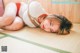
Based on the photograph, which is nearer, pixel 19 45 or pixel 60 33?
pixel 19 45

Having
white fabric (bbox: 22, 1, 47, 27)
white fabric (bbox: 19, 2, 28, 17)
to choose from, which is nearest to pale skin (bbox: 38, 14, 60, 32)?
white fabric (bbox: 22, 1, 47, 27)

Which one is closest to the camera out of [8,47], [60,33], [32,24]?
[8,47]

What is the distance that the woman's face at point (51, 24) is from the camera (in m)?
1.30

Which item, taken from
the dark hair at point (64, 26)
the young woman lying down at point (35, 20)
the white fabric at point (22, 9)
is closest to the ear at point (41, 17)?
the young woman lying down at point (35, 20)

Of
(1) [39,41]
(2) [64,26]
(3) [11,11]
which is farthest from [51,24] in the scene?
(3) [11,11]

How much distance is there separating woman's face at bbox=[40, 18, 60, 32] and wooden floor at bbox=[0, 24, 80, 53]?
0.04 m

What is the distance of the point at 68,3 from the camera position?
1821 millimetres

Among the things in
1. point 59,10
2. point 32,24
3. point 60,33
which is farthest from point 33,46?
point 59,10

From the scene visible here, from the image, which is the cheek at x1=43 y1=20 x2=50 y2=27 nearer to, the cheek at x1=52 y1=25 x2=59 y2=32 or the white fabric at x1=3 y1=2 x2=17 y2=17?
the cheek at x1=52 y1=25 x2=59 y2=32

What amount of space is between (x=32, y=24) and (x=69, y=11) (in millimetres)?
575

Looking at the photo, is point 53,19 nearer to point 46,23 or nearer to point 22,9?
point 46,23

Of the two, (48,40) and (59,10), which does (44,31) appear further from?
(59,10)

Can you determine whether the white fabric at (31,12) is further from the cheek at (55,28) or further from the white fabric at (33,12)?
the cheek at (55,28)

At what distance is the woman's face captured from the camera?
1303 mm
